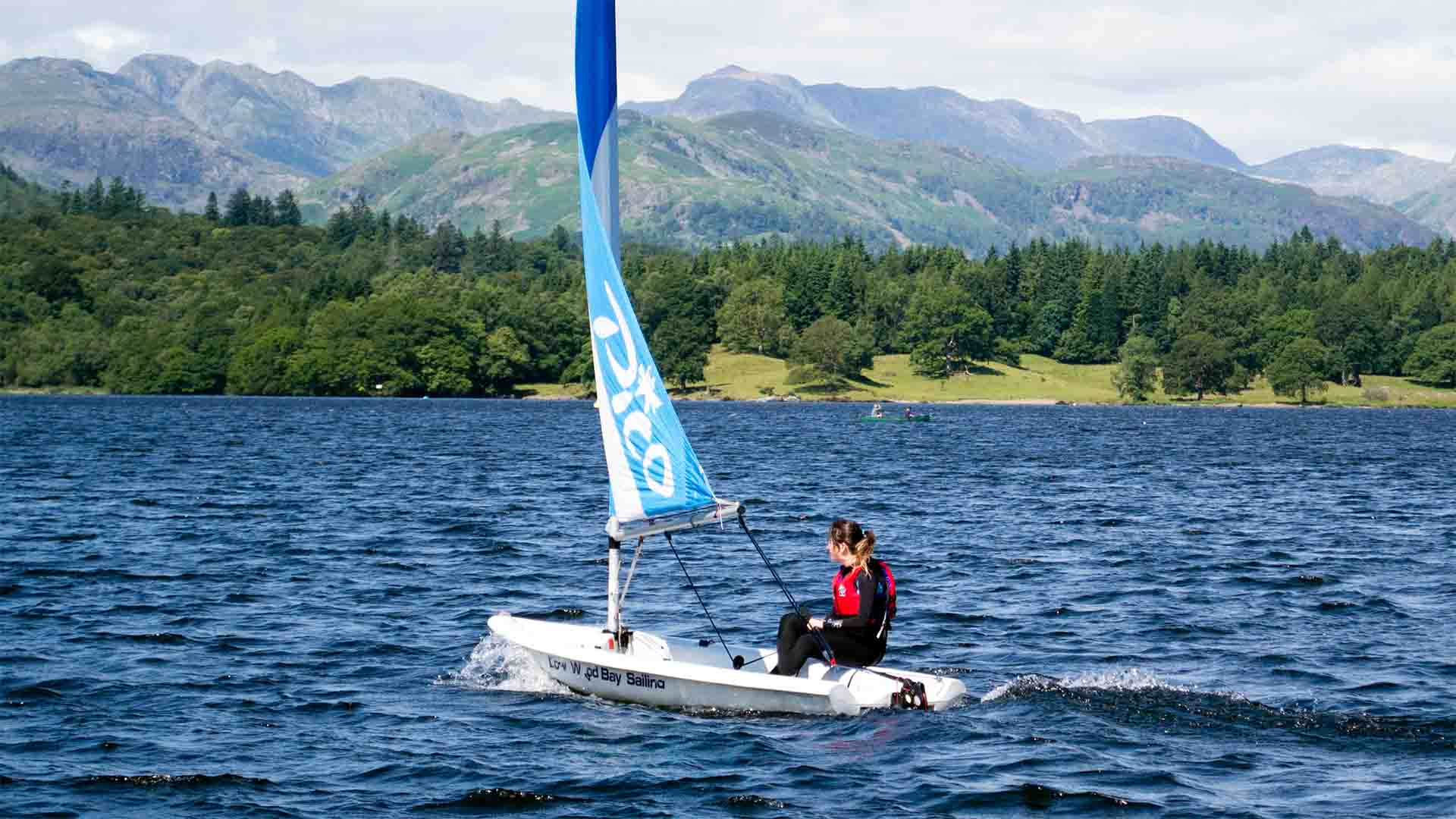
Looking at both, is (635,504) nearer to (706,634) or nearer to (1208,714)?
(706,634)

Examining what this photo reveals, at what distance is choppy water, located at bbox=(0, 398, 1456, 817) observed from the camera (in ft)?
66.7

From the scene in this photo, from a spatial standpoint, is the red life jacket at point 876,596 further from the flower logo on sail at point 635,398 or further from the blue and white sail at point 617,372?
the flower logo on sail at point 635,398

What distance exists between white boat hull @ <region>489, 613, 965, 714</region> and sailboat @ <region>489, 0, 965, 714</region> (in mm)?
→ 20

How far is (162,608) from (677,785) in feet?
56.5

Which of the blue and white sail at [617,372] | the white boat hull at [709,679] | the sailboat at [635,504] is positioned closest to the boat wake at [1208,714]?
the white boat hull at [709,679]

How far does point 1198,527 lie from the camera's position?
53.6 m

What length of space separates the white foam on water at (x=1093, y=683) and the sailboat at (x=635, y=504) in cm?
173

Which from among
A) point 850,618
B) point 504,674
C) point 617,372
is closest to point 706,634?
point 504,674

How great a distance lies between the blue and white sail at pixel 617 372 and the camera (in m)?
23.7

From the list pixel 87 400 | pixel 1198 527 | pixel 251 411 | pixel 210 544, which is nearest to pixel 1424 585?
pixel 1198 527

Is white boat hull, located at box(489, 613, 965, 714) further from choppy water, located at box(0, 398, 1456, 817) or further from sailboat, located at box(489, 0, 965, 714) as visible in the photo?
choppy water, located at box(0, 398, 1456, 817)

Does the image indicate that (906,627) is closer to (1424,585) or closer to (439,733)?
(439,733)

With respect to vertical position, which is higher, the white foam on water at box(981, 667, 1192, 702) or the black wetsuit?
the black wetsuit

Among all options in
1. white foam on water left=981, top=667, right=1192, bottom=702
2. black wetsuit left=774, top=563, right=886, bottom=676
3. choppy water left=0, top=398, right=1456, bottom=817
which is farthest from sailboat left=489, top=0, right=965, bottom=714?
white foam on water left=981, top=667, right=1192, bottom=702
